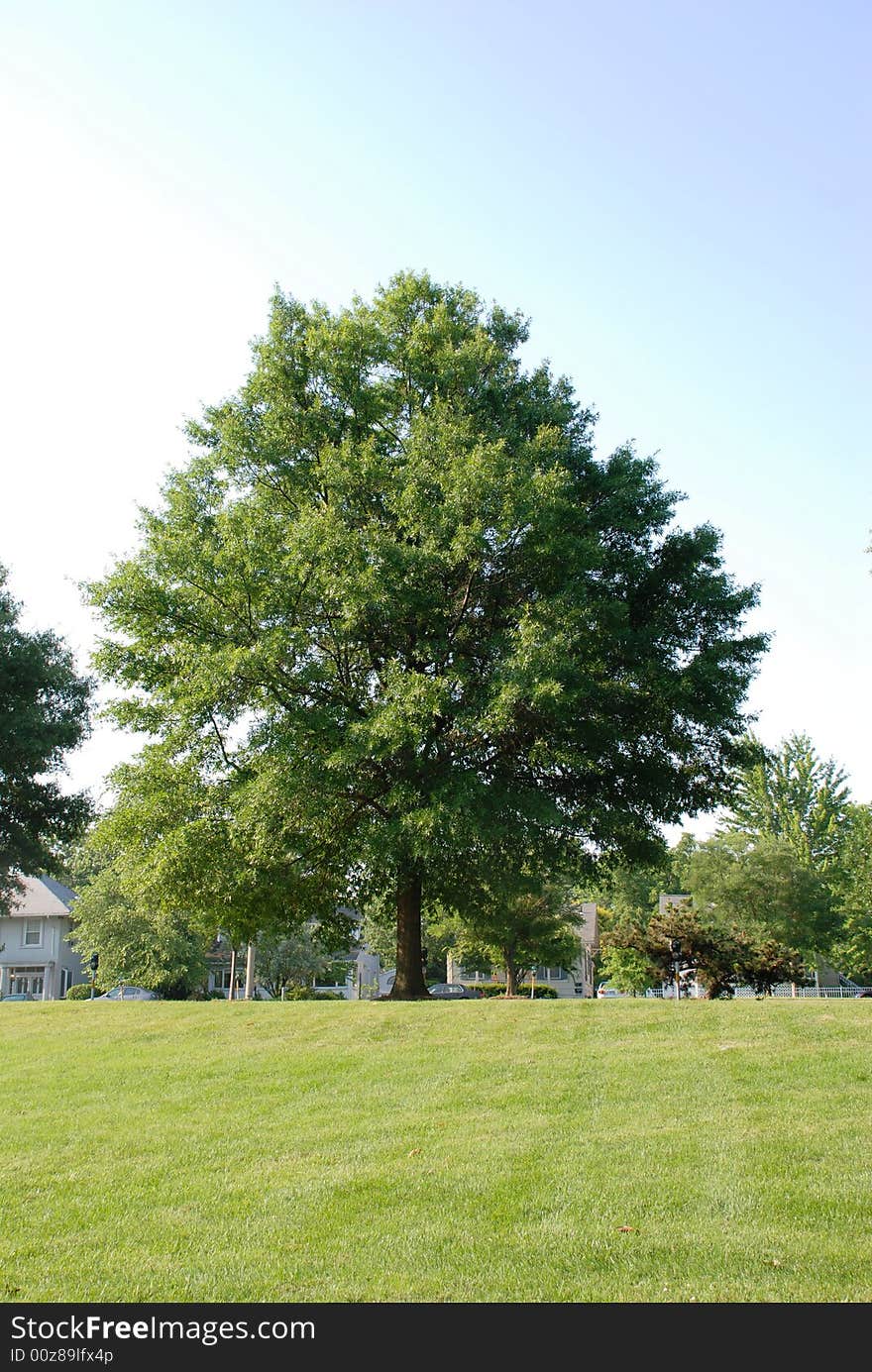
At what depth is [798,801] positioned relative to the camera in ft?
253

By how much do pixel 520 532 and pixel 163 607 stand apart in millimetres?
7565

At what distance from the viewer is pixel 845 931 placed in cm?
5547

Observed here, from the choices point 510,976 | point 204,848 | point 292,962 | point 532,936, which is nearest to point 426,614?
point 204,848

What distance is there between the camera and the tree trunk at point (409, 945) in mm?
22125

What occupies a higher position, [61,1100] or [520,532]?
[520,532]

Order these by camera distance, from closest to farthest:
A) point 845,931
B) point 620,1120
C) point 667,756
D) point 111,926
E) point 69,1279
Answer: point 69,1279 → point 620,1120 → point 667,756 → point 111,926 → point 845,931

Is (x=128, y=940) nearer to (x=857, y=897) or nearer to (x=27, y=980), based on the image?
(x=27, y=980)

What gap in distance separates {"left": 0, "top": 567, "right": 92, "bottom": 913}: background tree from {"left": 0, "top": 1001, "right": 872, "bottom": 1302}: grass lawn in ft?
58.9

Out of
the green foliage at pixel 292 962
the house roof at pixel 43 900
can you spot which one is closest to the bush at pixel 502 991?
the green foliage at pixel 292 962

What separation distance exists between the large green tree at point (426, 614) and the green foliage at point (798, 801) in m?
54.8

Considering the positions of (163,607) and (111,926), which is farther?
(111,926)

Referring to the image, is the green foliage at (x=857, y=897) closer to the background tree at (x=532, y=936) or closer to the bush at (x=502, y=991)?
the background tree at (x=532, y=936)

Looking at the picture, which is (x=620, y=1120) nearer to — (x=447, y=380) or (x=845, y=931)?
(x=447, y=380)
